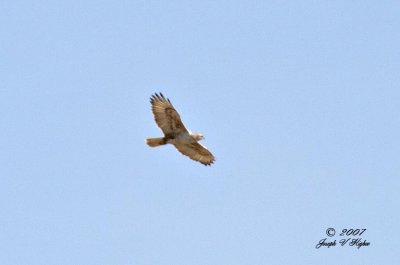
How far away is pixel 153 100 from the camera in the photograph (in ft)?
57.5

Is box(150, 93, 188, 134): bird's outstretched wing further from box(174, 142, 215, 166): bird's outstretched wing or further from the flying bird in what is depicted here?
box(174, 142, 215, 166): bird's outstretched wing

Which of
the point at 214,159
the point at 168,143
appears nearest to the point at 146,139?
the point at 168,143

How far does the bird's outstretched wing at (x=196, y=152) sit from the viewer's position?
1845cm

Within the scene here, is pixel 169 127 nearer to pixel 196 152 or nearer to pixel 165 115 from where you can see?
pixel 165 115

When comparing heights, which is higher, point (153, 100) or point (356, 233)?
point (153, 100)

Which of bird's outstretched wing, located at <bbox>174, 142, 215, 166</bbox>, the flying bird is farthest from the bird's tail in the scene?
bird's outstretched wing, located at <bbox>174, 142, 215, 166</bbox>

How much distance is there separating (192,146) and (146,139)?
168cm

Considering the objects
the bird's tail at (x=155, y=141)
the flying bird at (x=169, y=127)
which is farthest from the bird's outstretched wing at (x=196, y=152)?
the bird's tail at (x=155, y=141)

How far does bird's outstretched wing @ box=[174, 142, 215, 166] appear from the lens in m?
18.5

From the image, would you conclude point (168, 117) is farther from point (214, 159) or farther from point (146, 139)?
point (214, 159)

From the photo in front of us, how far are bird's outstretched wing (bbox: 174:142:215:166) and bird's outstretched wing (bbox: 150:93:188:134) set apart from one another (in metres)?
0.76

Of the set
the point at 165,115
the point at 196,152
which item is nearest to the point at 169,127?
the point at 165,115

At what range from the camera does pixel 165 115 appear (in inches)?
690

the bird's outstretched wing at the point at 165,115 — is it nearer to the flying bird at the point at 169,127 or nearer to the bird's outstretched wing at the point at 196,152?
the flying bird at the point at 169,127
